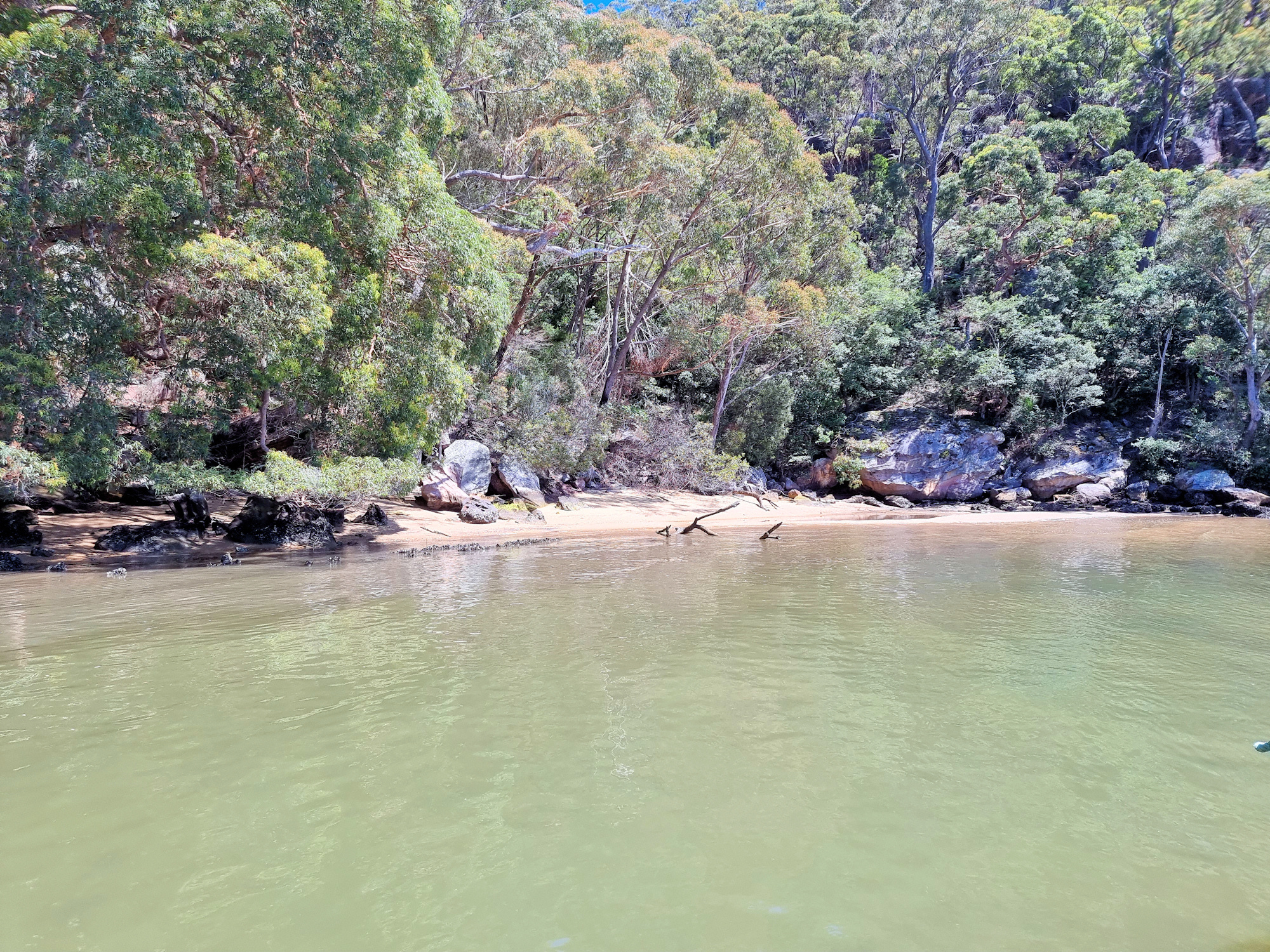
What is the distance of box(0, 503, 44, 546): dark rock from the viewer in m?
11.2

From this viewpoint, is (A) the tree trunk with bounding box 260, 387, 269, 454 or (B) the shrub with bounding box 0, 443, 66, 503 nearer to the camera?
(B) the shrub with bounding box 0, 443, 66, 503

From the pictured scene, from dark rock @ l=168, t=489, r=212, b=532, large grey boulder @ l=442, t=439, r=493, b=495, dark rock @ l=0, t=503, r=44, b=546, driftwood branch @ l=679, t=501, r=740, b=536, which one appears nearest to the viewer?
dark rock @ l=0, t=503, r=44, b=546

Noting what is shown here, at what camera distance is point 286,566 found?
10.7 metres

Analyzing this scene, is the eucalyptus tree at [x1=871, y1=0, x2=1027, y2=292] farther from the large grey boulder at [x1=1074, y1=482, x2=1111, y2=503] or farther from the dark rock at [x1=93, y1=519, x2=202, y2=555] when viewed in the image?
the dark rock at [x1=93, y1=519, x2=202, y2=555]

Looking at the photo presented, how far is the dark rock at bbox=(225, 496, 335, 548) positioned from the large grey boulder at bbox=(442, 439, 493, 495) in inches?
165

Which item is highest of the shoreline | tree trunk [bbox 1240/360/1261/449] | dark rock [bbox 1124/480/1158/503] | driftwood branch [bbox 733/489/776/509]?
tree trunk [bbox 1240/360/1261/449]

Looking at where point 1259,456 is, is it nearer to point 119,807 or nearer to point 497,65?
point 497,65

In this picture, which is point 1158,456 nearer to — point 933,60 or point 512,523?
point 933,60

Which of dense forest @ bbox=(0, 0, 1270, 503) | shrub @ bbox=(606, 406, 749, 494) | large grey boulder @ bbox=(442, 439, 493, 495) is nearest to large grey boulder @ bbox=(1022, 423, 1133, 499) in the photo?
dense forest @ bbox=(0, 0, 1270, 503)

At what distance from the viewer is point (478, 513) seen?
1597cm

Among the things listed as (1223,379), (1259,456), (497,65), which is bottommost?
(1259,456)

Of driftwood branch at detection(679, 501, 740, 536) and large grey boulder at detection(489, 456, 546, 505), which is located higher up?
large grey boulder at detection(489, 456, 546, 505)

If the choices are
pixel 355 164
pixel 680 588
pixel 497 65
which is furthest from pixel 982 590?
pixel 497 65

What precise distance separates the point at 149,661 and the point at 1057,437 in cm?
2984
